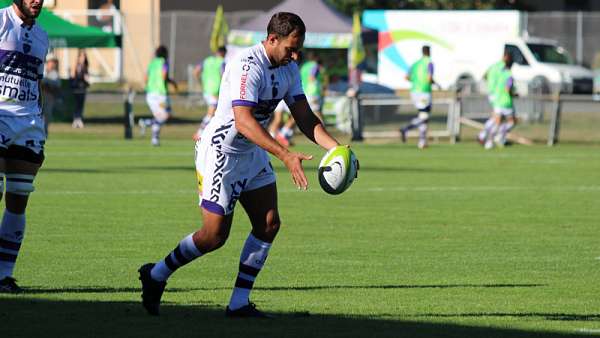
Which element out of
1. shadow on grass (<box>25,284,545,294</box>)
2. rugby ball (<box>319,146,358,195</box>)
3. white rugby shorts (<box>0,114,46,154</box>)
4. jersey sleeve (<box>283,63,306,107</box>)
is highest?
jersey sleeve (<box>283,63,306,107</box>)

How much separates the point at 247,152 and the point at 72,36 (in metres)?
26.3

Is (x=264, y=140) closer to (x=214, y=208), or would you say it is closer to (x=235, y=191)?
(x=235, y=191)

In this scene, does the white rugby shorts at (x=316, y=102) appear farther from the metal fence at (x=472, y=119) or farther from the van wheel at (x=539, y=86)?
the van wheel at (x=539, y=86)

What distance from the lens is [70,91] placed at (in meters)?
41.5

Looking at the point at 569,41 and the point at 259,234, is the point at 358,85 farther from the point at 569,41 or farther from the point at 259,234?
the point at 259,234

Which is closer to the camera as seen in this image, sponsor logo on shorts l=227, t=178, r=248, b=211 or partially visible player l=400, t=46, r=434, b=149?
sponsor logo on shorts l=227, t=178, r=248, b=211

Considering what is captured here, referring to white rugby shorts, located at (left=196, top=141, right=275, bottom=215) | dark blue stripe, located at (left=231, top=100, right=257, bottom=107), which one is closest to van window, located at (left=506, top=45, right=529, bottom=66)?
white rugby shorts, located at (left=196, top=141, right=275, bottom=215)

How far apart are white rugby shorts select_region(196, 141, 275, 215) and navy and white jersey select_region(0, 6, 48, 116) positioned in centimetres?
192

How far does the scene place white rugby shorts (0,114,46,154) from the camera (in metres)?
11.0

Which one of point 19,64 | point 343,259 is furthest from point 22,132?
point 343,259

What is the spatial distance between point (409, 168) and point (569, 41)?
28.6 meters

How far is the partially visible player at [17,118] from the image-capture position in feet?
36.1

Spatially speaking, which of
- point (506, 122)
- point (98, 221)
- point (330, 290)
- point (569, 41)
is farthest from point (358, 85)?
point (330, 290)

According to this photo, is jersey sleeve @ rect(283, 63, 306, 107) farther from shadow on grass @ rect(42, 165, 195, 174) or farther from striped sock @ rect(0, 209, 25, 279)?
shadow on grass @ rect(42, 165, 195, 174)
